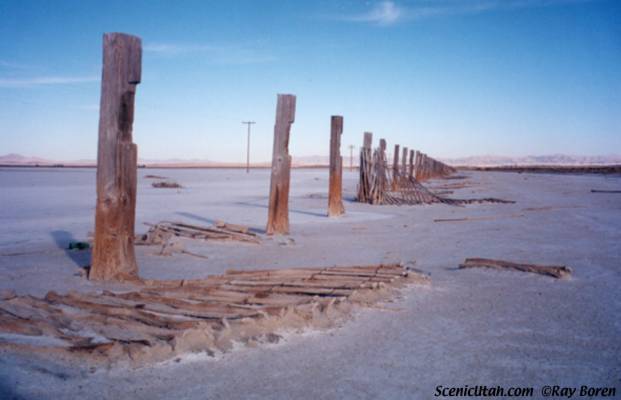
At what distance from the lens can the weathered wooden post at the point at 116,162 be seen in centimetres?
512

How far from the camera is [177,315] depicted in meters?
3.80

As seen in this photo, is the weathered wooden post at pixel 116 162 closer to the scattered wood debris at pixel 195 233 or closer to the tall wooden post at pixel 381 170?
the scattered wood debris at pixel 195 233

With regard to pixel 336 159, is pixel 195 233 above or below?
below

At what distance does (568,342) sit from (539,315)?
64 cm

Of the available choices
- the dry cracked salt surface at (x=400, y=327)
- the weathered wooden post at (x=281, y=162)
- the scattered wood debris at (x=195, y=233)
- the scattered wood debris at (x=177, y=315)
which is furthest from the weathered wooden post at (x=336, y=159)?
the scattered wood debris at (x=177, y=315)

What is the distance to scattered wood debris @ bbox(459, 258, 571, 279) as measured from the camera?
545 cm

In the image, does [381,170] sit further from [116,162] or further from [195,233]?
Result: [116,162]

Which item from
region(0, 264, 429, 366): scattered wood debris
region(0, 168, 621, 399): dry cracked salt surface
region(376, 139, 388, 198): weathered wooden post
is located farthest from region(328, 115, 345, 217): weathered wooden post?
region(0, 264, 429, 366): scattered wood debris

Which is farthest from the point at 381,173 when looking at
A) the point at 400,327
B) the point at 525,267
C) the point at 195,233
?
the point at 400,327

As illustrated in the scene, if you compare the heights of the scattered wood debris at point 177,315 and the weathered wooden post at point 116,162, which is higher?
the weathered wooden post at point 116,162

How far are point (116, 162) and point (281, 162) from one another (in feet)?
13.5

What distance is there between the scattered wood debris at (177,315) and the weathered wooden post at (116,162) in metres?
0.55

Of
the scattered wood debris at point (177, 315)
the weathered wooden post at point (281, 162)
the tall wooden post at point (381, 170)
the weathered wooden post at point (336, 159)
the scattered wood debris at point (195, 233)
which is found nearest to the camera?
the scattered wood debris at point (177, 315)

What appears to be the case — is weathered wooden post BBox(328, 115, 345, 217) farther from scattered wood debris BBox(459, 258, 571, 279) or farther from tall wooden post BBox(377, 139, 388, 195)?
scattered wood debris BBox(459, 258, 571, 279)
